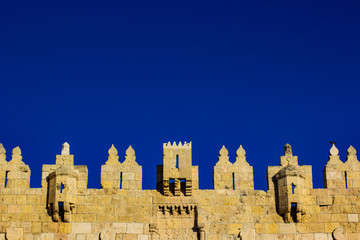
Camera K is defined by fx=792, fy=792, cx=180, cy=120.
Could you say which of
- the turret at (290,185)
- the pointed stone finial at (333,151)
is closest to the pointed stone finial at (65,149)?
the turret at (290,185)

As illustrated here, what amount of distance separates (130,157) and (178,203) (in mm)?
2784

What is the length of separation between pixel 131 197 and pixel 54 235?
3380 millimetres

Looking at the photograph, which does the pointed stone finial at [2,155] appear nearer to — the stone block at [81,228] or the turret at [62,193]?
the turret at [62,193]

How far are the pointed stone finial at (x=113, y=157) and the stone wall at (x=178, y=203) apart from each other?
0.13 ft

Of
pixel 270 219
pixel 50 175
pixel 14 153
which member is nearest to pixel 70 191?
pixel 50 175

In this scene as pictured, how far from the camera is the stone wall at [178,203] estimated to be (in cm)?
3127

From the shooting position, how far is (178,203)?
31594 millimetres

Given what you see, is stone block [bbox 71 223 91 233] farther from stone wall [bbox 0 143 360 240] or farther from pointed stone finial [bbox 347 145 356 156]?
pointed stone finial [bbox 347 145 356 156]

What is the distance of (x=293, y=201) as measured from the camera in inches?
1236

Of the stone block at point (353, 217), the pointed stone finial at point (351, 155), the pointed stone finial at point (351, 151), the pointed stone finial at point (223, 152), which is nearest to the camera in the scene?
the stone block at point (353, 217)

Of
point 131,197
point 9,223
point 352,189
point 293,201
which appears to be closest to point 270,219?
point 293,201

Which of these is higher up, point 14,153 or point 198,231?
point 14,153

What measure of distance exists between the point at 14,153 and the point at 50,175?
1997mm

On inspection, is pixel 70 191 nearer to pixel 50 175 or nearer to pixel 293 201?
pixel 50 175
